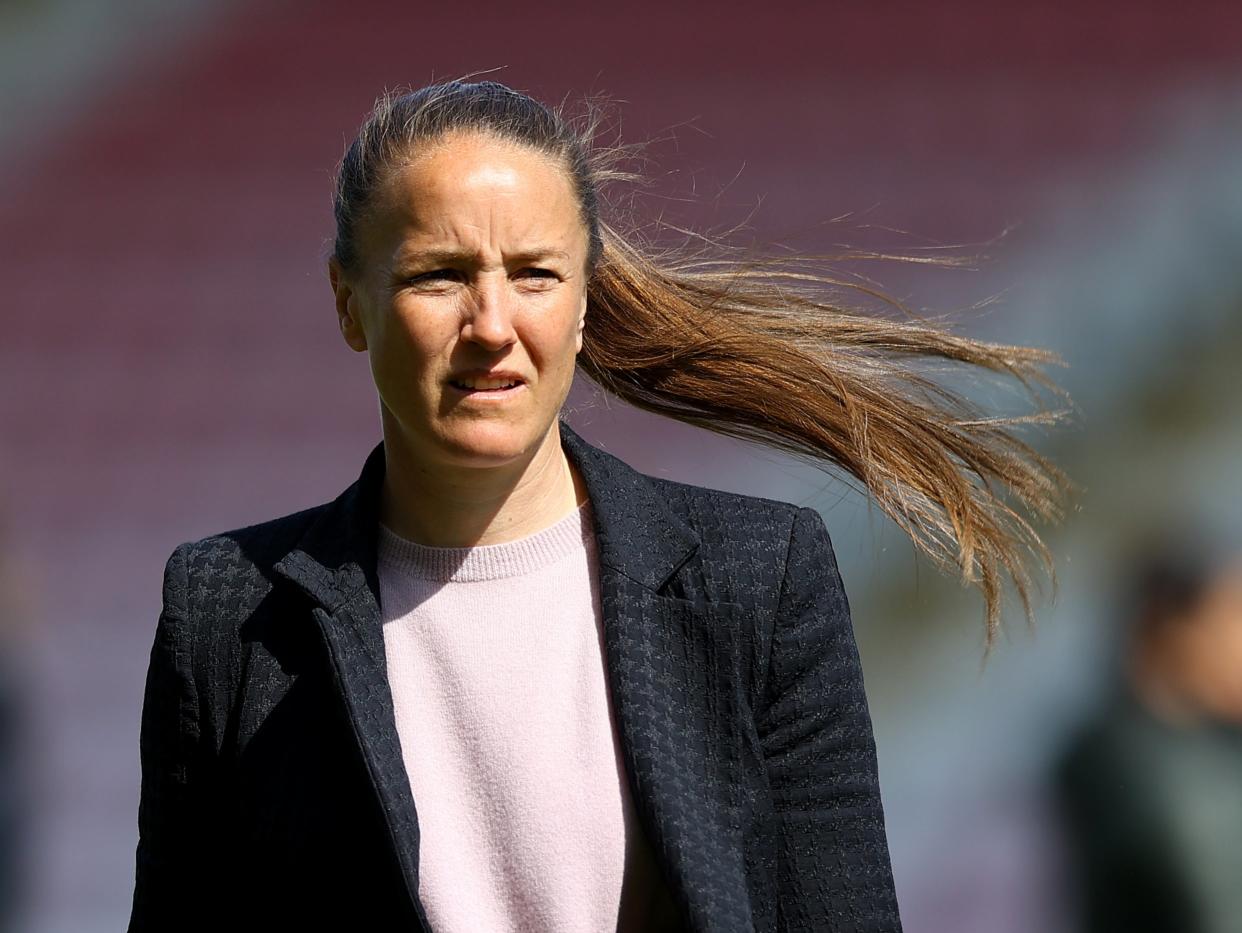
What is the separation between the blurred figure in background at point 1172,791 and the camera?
3482mm

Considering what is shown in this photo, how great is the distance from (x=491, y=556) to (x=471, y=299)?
0.99 feet

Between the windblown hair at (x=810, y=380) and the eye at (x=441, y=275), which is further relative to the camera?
the windblown hair at (x=810, y=380)

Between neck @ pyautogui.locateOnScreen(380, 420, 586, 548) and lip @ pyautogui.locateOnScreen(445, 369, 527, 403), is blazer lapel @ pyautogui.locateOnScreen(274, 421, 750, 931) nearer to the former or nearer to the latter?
neck @ pyautogui.locateOnScreen(380, 420, 586, 548)

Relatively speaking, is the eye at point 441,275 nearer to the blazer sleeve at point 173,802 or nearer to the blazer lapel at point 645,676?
the blazer lapel at point 645,676

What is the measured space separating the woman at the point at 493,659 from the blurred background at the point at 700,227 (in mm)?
2120

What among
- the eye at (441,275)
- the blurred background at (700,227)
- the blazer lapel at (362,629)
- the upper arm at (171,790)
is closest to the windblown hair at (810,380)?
the eye at (441,275)

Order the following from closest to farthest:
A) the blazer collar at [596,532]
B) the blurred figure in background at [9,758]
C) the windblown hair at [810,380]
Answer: the blazer collar at [596,532] < the windblown hair at [810,380] < the blurred figure in background at [9,758]

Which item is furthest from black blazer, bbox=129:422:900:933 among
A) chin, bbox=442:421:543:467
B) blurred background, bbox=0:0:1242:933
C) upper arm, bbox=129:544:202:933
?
blurred background, bbox=0:0:1242:933

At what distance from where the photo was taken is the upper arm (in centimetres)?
195

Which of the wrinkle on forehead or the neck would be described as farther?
the neck

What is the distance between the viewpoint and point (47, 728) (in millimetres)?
4273

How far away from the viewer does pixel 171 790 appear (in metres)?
1.96

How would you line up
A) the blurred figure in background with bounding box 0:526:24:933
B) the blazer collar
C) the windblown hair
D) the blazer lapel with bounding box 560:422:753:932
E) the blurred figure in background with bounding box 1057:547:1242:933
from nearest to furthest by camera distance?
the blazer lapel with bounding box 560:422:753:932 → the blazer collar → the windblown hair → the blurred figure in background with bounding box 1057:547:1242:933 → the blurred figure in background with bounding box 0:526:24:933

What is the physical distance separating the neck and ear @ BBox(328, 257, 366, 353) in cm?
10
